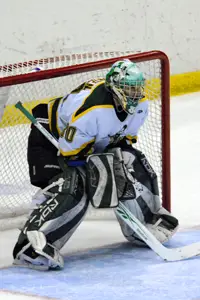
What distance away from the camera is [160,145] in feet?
11.7

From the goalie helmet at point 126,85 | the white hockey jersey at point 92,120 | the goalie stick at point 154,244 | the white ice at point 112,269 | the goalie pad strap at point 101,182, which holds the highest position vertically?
the goalie helmet at point 126,85

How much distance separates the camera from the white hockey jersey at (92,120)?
9.93 feet

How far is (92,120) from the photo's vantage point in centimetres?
302

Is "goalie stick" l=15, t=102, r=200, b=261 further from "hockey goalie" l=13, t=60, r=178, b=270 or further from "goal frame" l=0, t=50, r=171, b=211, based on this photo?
"goal frame" l=0, t=50, r=171, b=211

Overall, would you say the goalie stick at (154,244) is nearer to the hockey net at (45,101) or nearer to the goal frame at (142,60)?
the goal frame at (142,60)

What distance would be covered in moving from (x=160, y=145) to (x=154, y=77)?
25 cm

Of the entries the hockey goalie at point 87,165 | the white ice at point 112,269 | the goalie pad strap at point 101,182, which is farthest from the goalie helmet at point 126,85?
the white ice at point 112,269

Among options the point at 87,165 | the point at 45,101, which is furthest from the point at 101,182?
the point at 45,101

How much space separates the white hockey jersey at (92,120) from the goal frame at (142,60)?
0.11 meters

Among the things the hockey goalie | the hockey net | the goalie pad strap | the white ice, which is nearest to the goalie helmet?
the hockey goalie

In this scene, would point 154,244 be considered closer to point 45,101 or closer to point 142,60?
point 142,60

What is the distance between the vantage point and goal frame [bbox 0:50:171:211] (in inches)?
125

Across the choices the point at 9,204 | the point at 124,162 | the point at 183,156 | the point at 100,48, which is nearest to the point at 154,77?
the point at 124,162

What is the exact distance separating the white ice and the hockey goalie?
86 mm
